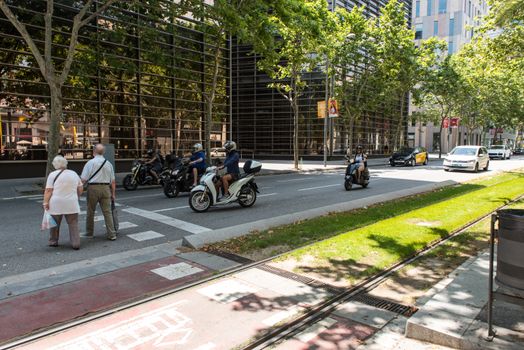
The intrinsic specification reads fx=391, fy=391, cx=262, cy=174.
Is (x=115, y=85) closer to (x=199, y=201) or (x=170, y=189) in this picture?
(x=170, y=189)

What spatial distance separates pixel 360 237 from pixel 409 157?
25.8 meters

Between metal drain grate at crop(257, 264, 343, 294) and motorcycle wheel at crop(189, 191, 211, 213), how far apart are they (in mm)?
4802

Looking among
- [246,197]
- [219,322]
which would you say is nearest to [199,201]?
[246,197]

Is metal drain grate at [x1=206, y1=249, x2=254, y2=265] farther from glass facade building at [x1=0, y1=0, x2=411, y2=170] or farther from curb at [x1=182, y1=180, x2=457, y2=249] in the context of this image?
glass facade building at [x1=0, y1=0, x2=411, y2=170]

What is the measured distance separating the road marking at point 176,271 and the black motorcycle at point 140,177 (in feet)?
31.4

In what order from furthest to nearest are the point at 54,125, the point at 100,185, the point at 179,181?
the point at 54,125
the point at 179,181
the point at 100,185

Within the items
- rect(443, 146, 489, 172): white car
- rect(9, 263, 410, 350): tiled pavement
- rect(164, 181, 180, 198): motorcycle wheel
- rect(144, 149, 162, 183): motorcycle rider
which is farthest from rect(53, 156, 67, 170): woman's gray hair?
rect(443, 146, 489, 172): white car

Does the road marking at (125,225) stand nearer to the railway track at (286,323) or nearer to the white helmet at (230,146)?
the white helmet at (230,146)

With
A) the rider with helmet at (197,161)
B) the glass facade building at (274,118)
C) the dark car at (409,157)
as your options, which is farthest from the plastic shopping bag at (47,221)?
the glass facade building at (274,118)

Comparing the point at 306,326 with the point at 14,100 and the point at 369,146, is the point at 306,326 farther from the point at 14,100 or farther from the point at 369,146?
the point at 369,146

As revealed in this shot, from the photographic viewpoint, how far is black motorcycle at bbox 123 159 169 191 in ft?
49.5

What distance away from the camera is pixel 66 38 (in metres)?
20.5

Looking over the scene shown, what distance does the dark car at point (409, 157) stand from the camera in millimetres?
30750

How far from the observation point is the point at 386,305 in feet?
14.1
